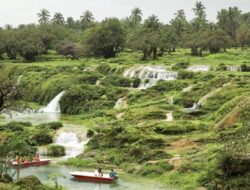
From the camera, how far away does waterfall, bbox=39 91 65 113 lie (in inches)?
3029

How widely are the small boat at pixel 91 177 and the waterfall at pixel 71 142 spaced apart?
29.9ft

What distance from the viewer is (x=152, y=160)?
144 ft

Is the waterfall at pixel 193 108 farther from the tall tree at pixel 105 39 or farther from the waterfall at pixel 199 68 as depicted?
the tall tree at pixel 105 39

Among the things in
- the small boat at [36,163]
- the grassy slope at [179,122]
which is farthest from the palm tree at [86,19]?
the small boat at [36,163]

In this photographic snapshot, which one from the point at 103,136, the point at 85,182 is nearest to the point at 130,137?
the point at 103,136

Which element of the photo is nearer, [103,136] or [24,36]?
[103,136]

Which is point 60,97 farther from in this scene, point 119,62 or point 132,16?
point 132,16

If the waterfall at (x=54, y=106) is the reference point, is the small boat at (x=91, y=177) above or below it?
below

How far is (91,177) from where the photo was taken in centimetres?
4009

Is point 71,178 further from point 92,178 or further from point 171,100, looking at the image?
point 171,100

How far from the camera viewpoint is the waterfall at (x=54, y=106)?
252ft

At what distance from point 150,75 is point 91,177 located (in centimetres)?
4190

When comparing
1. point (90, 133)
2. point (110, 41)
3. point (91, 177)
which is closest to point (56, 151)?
point (90, 133)

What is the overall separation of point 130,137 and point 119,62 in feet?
163
